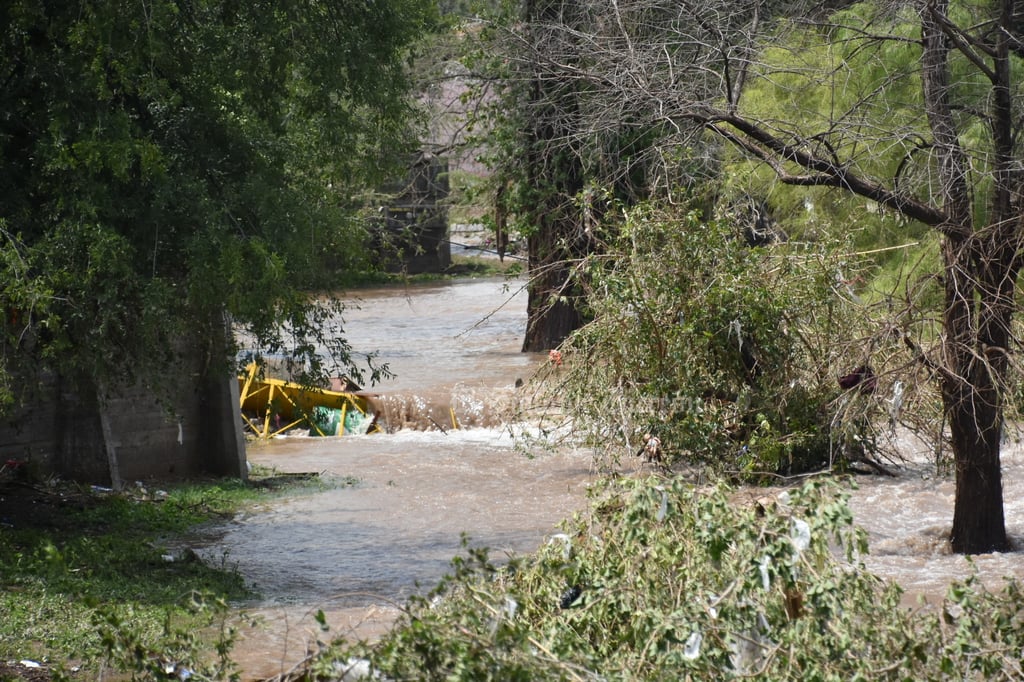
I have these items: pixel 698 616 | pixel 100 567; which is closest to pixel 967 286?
pixel 698 616

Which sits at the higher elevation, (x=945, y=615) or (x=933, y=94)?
(x=933, y=94)

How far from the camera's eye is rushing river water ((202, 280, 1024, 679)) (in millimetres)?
9156

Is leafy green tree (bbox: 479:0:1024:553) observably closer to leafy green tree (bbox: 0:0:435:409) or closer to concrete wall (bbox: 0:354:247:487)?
leafy green tree (bbox: 0:0:435:409)

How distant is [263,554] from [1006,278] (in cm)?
649

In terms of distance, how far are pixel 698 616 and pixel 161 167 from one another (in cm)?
549

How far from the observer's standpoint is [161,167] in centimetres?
888

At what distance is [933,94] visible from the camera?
968 centimetres

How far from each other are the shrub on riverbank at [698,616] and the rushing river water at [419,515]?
14.6 inches

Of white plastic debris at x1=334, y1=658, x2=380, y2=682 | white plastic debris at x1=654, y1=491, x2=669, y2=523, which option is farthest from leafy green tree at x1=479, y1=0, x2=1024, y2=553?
white plastic debris at x1=334, y1=658, x2=380, y2=682

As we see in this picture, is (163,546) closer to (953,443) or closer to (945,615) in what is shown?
(953,443)

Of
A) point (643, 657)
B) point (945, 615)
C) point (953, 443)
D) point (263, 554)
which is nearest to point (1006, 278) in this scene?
point (953, 443)

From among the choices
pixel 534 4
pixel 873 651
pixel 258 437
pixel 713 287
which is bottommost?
pixel 258 437

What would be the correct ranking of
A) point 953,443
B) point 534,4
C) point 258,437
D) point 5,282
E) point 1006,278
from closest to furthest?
point 5,282
point 1006,278
point 953,443
point 258,437
point 534,4

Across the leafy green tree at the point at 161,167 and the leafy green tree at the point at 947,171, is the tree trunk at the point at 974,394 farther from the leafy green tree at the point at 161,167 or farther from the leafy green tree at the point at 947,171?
the leafy green tree at the point at 161,167
